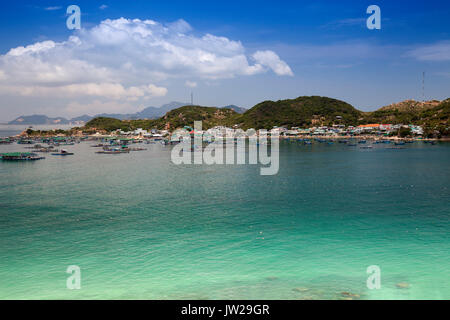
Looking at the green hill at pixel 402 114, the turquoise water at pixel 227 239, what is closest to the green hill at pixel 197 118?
the green hill at pixel 402 114

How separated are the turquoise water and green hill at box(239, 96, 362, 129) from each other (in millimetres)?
120443

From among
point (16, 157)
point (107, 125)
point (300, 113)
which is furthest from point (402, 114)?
point (107, 125)

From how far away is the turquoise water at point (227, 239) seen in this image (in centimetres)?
1131

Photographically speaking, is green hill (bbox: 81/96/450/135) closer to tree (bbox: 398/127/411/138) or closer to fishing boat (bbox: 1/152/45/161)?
tree (bbox: 398/127/411/138)

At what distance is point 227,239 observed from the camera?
15.9 m

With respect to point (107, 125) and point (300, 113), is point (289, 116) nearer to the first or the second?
point (300, 113)

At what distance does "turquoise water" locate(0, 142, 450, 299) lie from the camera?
37.1ft

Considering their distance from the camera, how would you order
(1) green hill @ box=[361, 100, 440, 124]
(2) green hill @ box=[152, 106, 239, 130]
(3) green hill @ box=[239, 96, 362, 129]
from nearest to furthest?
(1) green hill @ box=[361, 100, 440, 124] → (3) green hill @ box=[239, 96, 362, 129] → (2) green hill @ box=[152, 106, 239, 130]

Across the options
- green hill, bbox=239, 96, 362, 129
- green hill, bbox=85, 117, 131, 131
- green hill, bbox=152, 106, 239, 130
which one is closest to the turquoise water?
green hill, bbox=239, 96, 362, 129

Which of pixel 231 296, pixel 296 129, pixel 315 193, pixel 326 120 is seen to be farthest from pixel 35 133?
pixel 231 296

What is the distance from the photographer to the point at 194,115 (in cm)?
16875

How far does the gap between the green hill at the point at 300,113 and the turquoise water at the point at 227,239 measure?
120443 millimetres

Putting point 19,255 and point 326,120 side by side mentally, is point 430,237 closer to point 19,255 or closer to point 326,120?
point 19,255

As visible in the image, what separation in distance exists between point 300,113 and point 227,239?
14757cm
